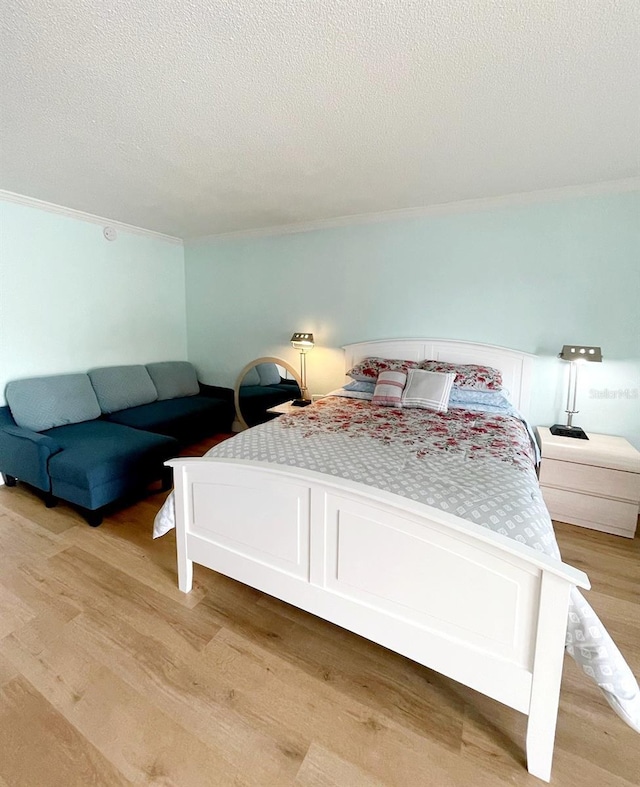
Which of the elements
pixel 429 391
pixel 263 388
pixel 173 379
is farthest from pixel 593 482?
pixel 173 379

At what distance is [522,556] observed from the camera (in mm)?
1030

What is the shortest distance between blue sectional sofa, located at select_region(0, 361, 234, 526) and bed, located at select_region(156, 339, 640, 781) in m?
0.81

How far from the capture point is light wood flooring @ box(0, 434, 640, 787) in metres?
1.12

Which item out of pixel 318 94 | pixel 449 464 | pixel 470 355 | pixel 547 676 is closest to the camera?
pixel 547 676

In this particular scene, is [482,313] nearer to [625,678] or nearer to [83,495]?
[625,678]

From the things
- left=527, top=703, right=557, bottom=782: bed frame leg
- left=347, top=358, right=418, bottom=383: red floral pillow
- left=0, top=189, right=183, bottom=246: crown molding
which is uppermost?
left=0, top=189, right=183, bottom=246: crown molding

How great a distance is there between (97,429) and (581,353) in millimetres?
3655

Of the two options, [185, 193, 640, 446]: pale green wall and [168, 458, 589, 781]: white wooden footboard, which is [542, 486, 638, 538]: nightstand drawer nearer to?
[185, 193, 640, 446]: pale green wall

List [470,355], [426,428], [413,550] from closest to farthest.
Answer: [413,550] → [426,428] → [470,355]

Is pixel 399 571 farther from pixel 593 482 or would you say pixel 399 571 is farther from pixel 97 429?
pixel 97 429

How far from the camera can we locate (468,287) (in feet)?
9.91

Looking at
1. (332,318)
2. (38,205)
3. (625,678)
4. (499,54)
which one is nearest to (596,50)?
(499,54)

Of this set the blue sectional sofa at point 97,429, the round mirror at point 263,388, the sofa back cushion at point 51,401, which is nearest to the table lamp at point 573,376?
the round mirror at point 263,388

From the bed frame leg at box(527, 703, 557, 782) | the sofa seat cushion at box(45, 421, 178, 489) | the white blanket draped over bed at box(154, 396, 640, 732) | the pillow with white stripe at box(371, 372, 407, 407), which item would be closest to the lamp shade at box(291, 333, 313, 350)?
the pillow with white stripe at box(371, 372, 407, 407)
